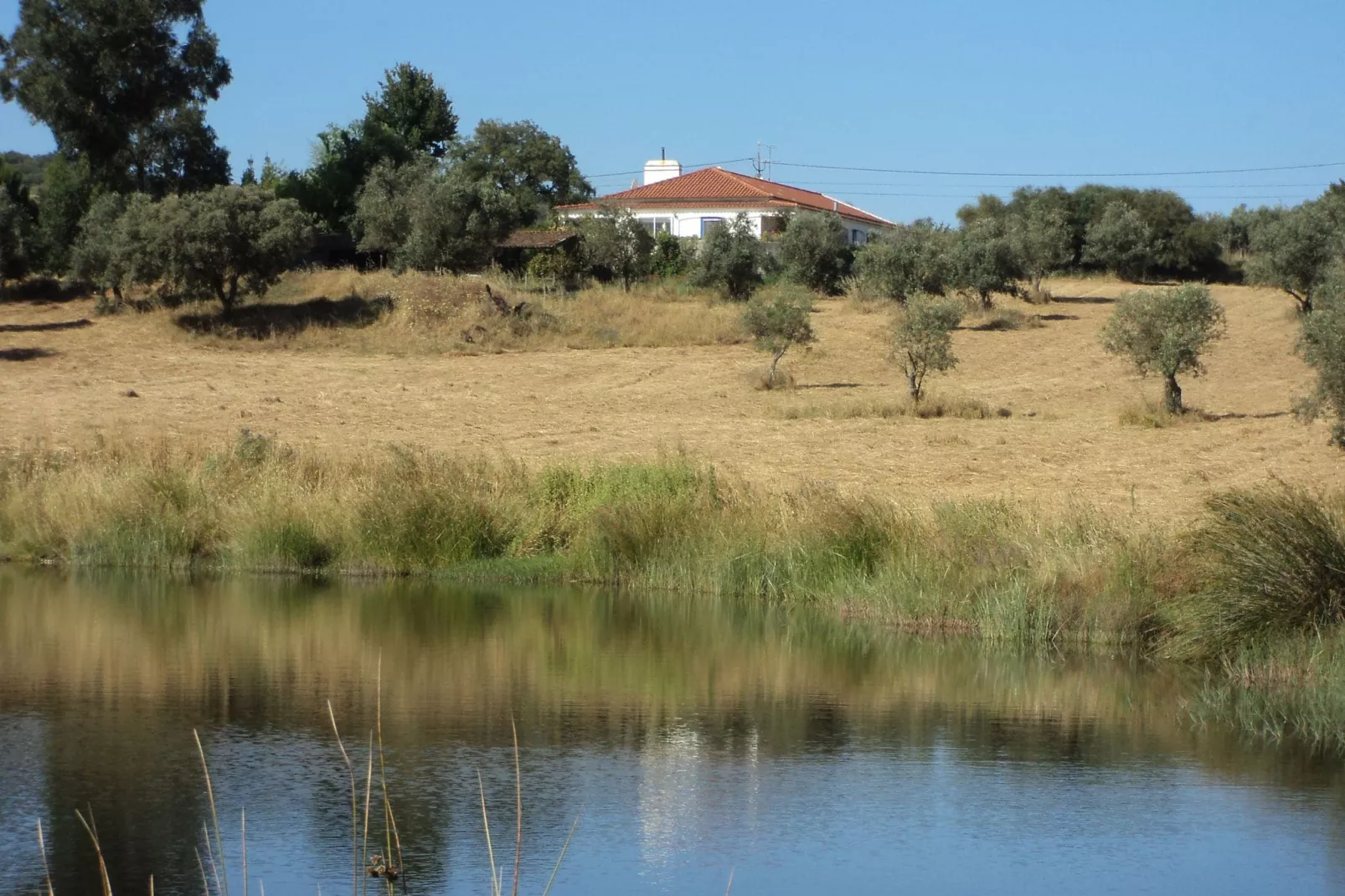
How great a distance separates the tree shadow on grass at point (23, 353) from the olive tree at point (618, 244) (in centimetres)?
1858

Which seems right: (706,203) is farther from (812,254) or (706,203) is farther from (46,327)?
(46,327)

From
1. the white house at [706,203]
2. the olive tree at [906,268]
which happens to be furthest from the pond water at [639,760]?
the white house at [706,203]

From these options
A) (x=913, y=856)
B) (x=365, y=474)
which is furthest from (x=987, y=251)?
(x=913, y=856)

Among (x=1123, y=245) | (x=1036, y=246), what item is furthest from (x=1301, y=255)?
(x=1123, y=245)

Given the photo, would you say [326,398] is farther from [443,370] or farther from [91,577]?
[91,577]

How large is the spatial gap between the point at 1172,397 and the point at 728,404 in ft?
29.5

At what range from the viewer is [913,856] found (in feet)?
28.6

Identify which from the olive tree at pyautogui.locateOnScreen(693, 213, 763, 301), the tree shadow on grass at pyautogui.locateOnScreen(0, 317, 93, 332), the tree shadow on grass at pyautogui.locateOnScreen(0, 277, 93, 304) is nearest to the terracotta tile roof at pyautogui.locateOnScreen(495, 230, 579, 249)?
the olive tree at pyautogui.locateOnScreen(693, 213, 763, 301)

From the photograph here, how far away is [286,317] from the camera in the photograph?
142 ft

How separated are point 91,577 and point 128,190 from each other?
124 ft

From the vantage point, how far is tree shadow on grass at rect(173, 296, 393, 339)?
1655 inches

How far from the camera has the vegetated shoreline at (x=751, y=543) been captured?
Answer: 13.1 metres

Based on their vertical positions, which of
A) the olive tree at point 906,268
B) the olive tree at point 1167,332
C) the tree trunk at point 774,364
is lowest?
the tree trunk at point 774,364

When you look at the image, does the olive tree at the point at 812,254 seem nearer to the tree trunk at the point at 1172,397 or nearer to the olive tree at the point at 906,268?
the olive tree at the point at 906,268
